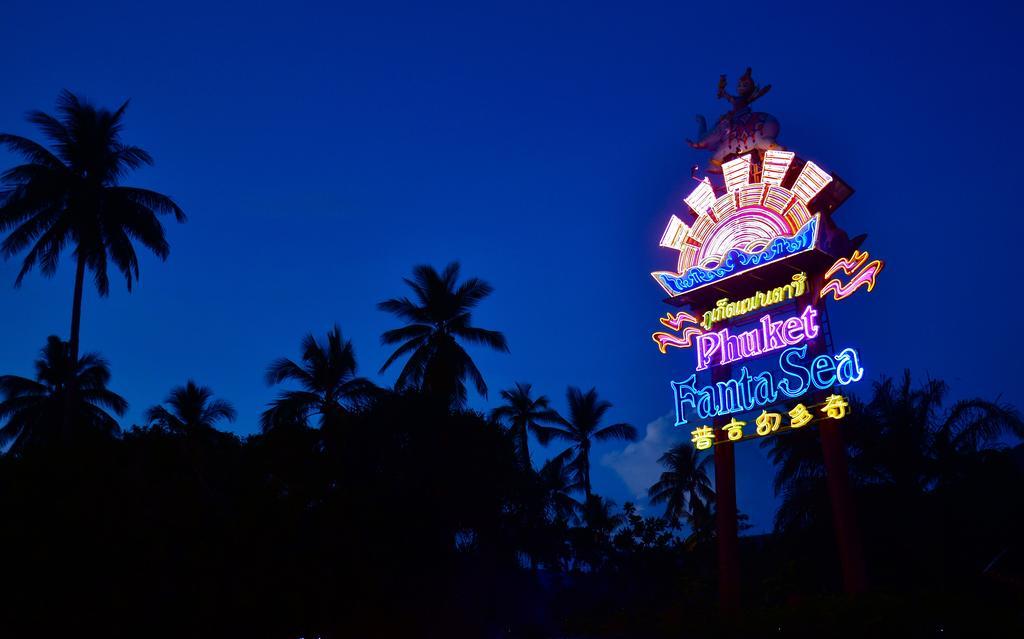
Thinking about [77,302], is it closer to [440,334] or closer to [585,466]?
[440,334]

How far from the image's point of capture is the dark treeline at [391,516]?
16.2 metres

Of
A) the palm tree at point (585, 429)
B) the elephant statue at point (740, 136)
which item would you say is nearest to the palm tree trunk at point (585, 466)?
the palm tree at point (585, 429)

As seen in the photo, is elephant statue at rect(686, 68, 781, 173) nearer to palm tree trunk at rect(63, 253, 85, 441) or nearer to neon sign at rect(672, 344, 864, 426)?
neon sign at rect(672, 344, 864, 426)

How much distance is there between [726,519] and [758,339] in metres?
5.39

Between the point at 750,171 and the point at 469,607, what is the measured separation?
617 inches

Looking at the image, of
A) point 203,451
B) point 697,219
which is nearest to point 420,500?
point 203,451

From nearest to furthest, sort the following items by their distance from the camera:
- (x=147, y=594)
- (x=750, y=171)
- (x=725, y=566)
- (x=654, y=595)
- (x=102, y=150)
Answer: (x=147, y=594), (x=725, y=566), (x=750, y=171), (x=102, y=150), (x=654, y=595)

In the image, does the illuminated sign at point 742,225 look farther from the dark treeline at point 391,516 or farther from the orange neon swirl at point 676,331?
the dark treeline at point 391,516

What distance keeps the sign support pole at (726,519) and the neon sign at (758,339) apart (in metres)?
0.54

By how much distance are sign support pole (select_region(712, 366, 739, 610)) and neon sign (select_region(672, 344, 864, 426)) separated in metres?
0.64

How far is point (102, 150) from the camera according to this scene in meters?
29.2

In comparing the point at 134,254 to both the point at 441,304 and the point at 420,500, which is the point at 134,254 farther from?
the point at 420,500

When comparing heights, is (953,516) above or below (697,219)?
below

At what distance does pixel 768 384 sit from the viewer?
22844 mm
